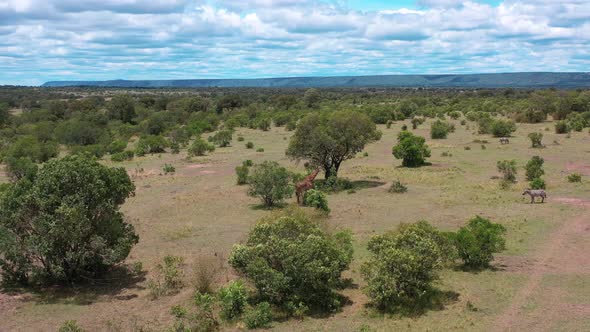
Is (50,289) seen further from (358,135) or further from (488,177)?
(488,177)

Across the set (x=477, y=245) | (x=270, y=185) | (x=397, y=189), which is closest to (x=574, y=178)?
(x=397, y=189)

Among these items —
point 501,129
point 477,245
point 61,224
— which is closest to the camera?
point 61,224

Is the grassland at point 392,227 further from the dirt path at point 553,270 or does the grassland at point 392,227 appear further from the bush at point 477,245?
the bush at point 477,245

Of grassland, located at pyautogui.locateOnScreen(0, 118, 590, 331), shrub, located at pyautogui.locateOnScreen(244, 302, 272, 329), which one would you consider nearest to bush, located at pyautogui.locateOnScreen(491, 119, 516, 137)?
grassland, located at pyautogui.locateOnScreen(0, 118, 590, 331)

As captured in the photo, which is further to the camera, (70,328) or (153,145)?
(153,145)

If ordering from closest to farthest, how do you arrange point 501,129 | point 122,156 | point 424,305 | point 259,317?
point 259,317 → point 424,305 → point 122,156 → point 501,129

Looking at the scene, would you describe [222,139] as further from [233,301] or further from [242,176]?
[233,301]
